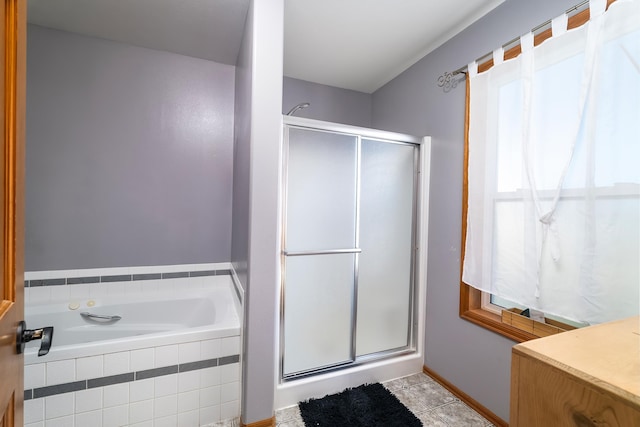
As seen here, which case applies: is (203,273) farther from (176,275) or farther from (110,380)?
(110,380)

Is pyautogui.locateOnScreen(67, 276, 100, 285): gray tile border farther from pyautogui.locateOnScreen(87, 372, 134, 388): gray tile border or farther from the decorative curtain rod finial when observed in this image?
the decorative curtain rod finial

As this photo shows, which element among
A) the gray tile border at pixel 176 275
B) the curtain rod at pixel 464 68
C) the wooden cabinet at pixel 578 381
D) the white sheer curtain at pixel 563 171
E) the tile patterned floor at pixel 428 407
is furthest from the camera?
the gray tile border at pixel 176 275

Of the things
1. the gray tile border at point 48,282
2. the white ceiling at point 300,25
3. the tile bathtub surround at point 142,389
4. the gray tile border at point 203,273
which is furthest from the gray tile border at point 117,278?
the white ceiling at point 300,25

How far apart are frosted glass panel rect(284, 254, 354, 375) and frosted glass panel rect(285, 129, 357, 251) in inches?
5.2

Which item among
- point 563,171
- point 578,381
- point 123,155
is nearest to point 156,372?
point 123,155

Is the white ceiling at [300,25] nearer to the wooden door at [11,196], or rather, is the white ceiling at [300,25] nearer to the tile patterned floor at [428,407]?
the wooden door at [11,196]

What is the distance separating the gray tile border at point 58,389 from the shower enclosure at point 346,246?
1017mm

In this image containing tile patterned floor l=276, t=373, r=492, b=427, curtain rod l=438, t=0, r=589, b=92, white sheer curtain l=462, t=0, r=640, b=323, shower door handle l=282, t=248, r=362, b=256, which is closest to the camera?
white sheer curtain l=462, t=0, r=640, b=323

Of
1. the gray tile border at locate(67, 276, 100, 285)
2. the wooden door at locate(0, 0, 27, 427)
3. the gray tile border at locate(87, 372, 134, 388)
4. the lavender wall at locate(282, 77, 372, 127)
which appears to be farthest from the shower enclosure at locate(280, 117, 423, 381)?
the gray tile border at locate(67, 276, 100, 285)

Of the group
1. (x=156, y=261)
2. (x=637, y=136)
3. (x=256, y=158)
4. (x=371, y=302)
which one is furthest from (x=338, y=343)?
(x=637, y=136)

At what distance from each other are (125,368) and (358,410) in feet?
4.38

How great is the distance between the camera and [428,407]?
5.60ft

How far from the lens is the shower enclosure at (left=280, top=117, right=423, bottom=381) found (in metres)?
1.77

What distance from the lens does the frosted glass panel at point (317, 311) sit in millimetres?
1773
